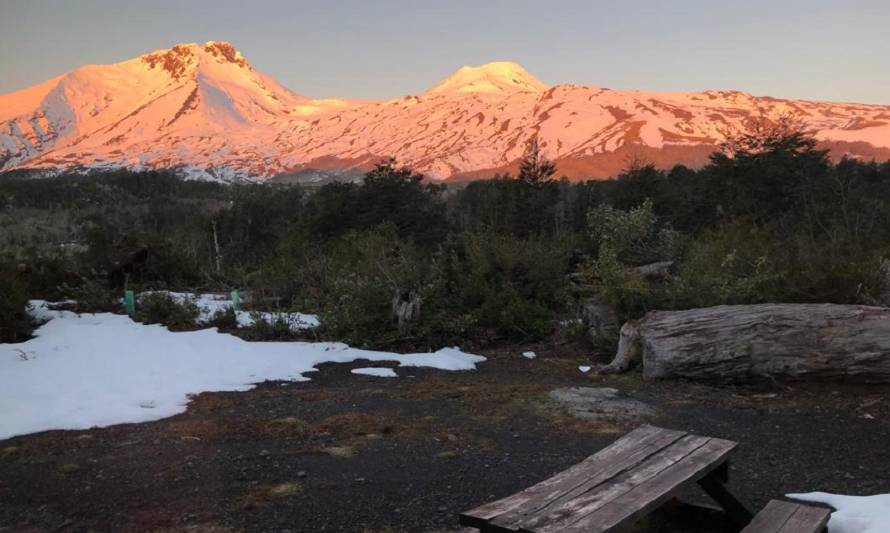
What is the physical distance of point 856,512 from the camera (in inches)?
139

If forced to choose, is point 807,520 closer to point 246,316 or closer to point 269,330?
point 269,330

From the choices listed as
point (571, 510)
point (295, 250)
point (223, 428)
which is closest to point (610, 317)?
point (223, 428)

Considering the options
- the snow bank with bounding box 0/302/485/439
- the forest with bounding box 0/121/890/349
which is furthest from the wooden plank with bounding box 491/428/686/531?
the forest with bounding box 0/121/890/349

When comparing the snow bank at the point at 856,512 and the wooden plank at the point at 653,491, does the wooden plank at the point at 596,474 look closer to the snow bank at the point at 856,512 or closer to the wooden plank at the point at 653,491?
the wooden plank at the point at 653,491

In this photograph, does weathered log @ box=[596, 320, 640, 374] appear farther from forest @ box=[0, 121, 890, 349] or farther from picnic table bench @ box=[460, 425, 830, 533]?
picnic table bench @ box=[460, 425, 830, 533]

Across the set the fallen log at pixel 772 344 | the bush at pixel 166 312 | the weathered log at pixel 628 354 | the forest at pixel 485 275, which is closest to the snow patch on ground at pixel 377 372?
the forest at pixel 485 275

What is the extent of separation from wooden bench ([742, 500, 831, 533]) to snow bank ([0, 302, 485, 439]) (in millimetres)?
5090

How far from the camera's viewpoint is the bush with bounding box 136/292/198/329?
10.3 meters

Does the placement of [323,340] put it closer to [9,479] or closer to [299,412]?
[299,412]

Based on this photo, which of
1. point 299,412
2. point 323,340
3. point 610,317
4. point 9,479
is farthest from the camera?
point 323,340

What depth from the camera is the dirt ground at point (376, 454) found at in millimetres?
3973

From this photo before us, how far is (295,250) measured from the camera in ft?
48.8

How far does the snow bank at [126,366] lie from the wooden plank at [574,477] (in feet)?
14.7

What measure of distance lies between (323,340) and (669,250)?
5.75 metres
